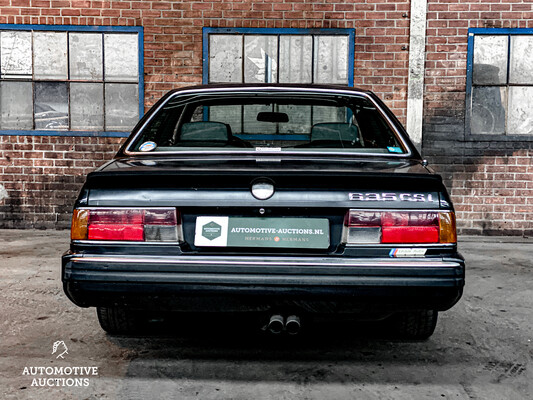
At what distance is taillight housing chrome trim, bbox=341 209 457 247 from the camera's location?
9.26 ft

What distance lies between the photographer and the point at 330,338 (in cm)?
380

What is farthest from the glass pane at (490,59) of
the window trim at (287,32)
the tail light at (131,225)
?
the tail light at (131,225)

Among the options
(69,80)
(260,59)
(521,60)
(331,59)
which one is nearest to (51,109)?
(69,80)

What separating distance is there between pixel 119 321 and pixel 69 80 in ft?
17.1

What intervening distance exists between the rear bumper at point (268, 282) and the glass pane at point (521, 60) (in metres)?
5.85

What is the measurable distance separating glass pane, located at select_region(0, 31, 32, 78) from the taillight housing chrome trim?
255 inches

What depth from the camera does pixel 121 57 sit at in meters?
8.07

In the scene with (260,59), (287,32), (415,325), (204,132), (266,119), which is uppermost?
(287,32)

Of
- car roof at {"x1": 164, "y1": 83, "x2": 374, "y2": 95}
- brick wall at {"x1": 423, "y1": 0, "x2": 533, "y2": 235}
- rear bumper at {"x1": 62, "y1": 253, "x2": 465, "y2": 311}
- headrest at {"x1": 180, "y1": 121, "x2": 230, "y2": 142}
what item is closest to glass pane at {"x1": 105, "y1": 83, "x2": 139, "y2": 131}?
brick wall at {"x1": 423, "y1": 0, "x2": 533, "y2": 235}

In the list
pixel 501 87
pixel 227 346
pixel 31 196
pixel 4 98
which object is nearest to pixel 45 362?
pixel 227 346

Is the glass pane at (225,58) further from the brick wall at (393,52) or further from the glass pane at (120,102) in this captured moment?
the glass pane at (120,102)

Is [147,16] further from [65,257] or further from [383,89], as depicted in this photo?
[65,257]

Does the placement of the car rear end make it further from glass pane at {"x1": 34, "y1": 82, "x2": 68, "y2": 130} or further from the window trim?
glass pane at {"x1": 34, "y1": 82, "x2": 68, "y2": 130}

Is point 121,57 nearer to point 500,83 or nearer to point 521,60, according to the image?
point 500,83
